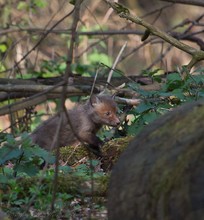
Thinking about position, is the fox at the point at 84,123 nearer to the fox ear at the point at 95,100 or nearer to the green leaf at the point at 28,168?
the fox ear at the point at 95,100

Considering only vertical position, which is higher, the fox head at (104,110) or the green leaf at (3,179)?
the fox head at (104,110)

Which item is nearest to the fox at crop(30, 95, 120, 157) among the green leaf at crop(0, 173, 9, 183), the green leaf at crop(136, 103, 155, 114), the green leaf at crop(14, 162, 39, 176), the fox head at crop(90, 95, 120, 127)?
the fox head at crop(90, 95, 120, 127)

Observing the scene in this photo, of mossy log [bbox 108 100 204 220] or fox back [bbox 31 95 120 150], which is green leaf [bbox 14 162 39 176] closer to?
mossy log [bbox 108 100 204 220]

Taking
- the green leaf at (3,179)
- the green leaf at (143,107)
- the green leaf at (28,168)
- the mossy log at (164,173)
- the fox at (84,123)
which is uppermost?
the fox at (84,123)

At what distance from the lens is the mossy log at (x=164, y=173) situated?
10.6 feet

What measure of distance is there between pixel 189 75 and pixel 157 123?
7.39 feet

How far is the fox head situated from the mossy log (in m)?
3.31

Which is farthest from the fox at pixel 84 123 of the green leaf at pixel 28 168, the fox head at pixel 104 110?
the green leaf at pixel 28 168

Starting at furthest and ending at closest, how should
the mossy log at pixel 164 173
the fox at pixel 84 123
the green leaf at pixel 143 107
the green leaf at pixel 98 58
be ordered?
the green leaf at pixel 98 58, the fox at pixel 84 123, the green leaf at pixel 143 107, the mossy log at pixel 164 173

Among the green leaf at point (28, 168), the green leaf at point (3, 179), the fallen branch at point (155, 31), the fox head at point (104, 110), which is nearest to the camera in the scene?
the green leaf at point (3, 179)

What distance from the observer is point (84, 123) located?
7887mm

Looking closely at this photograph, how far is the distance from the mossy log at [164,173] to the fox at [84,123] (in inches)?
137

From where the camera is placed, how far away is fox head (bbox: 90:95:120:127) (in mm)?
7354

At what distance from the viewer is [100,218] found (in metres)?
4.33
